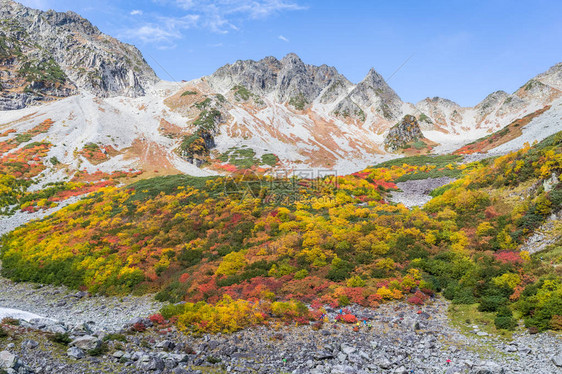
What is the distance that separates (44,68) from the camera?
13362cm

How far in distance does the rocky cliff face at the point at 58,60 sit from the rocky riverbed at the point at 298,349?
140366mm

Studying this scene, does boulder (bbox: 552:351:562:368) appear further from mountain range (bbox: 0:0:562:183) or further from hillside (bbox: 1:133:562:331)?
mountain range (bbox: 0:0:562:183)

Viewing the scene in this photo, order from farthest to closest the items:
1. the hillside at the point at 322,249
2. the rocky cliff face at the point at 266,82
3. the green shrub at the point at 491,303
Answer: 1. the rocky cliff face at the point at 266,82
2. the hillside at the point at 322,249
3. the green shrub at the point at 491,303

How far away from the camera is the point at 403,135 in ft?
421

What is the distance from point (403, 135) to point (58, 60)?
585 ft

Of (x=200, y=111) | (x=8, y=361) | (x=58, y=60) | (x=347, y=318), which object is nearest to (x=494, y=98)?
(x=200, y=111)

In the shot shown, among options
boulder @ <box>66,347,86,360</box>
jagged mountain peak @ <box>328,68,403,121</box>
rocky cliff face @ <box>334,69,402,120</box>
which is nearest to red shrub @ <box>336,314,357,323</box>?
boulder @ <box>66,347,86,360</box>

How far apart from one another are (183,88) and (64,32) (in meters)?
71.9

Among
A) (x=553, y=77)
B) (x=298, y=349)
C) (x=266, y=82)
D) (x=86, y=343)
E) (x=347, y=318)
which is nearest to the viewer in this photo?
(x=86, y=343)

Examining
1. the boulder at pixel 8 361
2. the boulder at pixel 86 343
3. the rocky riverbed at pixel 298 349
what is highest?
the boulder at pixel 8 361

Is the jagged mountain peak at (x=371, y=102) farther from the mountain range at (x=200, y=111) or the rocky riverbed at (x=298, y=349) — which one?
the rocky riverbed at (x=298, y=349)

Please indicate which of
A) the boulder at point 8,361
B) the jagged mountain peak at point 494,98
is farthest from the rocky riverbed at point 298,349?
the jagged mountain peak at point 494,98

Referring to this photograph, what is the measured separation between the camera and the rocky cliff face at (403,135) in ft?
411

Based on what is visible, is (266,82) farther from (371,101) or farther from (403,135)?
(403,135)
